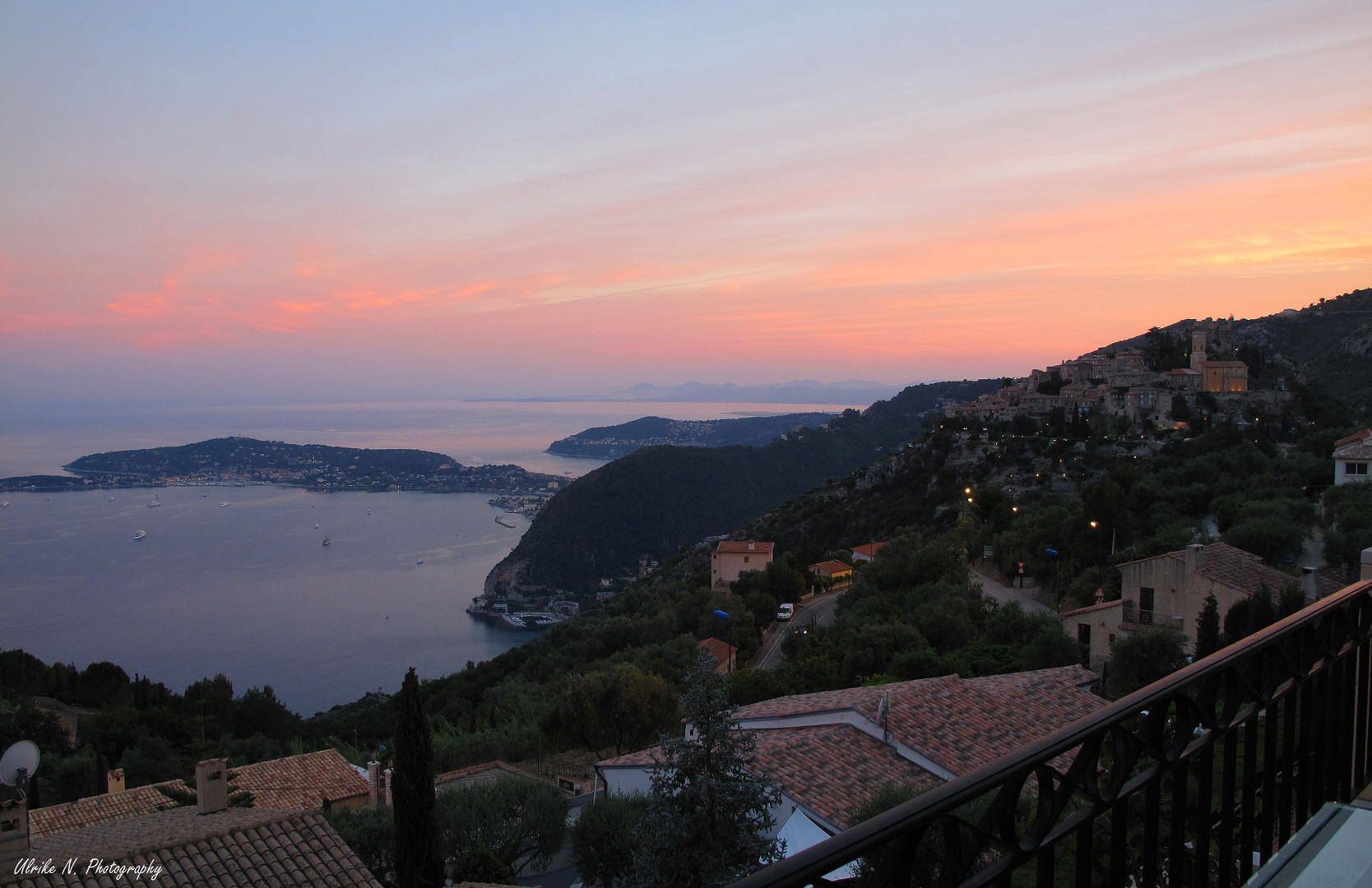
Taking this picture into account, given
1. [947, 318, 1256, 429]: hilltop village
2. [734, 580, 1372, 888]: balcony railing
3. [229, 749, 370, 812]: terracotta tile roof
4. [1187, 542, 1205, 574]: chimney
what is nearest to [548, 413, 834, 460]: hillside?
[947, 318, 1256, 429]: hilltop village

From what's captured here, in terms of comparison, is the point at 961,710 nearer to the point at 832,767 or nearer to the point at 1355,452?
the point at 832,767

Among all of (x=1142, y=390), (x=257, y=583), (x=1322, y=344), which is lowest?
(x=257, y=583)

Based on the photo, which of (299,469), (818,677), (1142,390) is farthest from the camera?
(299,469)

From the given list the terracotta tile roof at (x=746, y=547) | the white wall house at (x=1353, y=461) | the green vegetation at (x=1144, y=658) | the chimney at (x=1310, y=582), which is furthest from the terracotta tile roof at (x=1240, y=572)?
the terracotta tile roof at (x=746, y=547)

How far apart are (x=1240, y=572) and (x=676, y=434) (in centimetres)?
12739

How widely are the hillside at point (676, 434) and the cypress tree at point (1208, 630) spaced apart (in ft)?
312

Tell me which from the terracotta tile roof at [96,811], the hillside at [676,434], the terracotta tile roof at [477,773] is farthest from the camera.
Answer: the hillside at [676,434]

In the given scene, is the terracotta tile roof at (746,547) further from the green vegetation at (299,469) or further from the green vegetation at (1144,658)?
the green vegetation at (299,469)

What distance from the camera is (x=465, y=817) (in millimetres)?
9477

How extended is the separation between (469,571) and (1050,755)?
226 ft

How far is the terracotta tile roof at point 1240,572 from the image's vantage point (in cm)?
1280

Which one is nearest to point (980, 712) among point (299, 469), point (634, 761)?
point (634, 761)

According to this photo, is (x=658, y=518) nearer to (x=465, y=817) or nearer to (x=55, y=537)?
(x=465, y=817)

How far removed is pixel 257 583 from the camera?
62.1 meters
